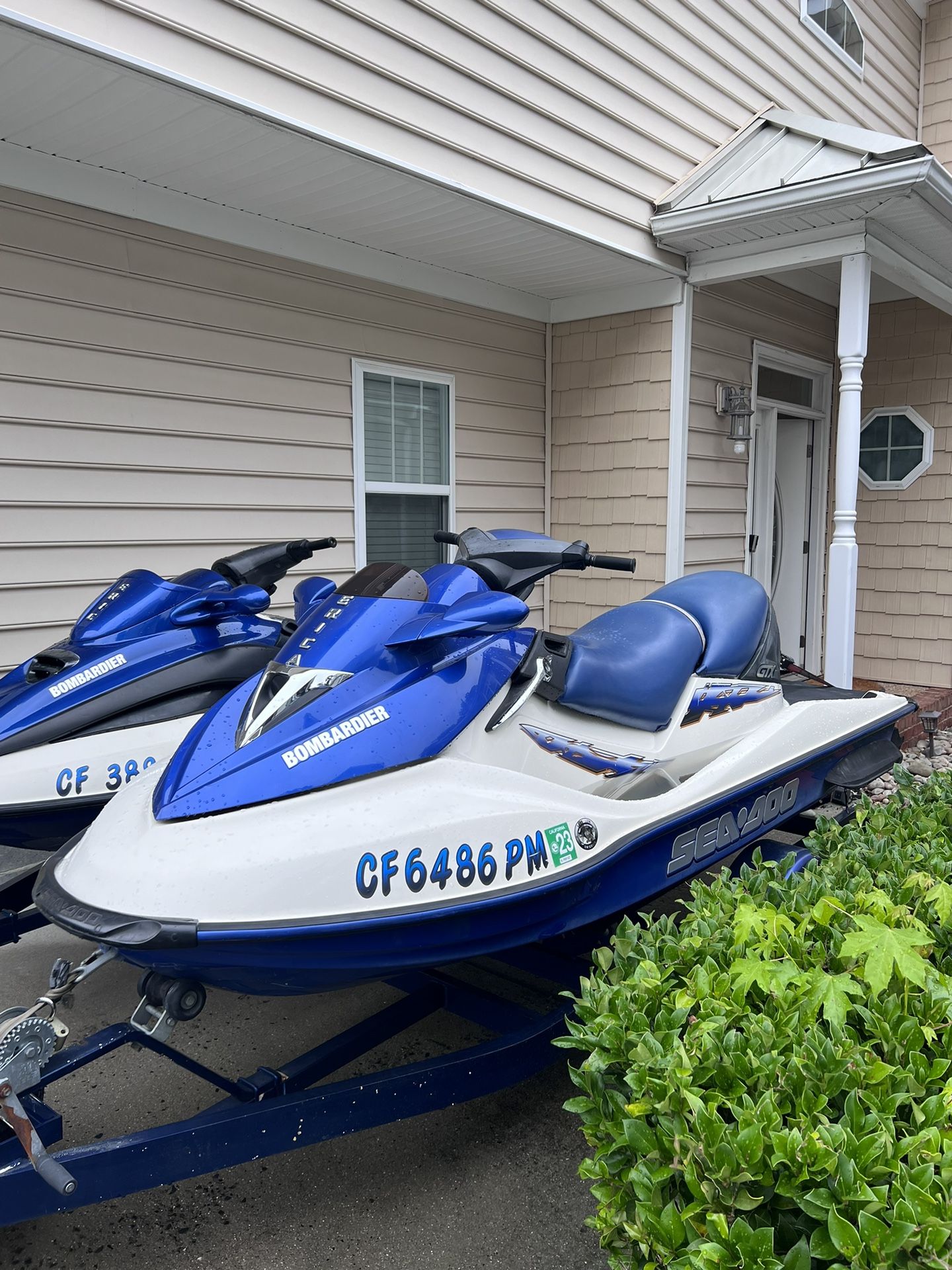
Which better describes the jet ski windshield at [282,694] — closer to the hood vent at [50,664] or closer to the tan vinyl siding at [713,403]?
the hood vent at [50,664]

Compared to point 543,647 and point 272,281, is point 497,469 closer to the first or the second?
point 272,281

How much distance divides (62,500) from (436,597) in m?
2.18

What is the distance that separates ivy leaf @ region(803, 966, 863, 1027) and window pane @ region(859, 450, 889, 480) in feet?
22.2

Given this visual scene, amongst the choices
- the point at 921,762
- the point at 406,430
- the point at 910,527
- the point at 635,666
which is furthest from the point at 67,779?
the point at 910,527

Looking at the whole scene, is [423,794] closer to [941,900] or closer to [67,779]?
[941,900]

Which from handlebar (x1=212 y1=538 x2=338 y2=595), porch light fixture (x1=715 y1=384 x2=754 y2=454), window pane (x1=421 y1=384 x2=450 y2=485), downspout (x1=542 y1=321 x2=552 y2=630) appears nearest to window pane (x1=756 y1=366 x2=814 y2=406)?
porch light fixture (x1=715 y1=384 x2=754 y2=454)

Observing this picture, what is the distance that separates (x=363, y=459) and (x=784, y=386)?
3948 millimetres

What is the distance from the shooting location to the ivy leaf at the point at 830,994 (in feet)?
4.18

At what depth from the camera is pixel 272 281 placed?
426cm

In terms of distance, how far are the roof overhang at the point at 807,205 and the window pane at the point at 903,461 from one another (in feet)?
6.03

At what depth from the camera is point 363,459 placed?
15.5 ft

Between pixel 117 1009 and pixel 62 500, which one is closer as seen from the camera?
pixel 117 1009

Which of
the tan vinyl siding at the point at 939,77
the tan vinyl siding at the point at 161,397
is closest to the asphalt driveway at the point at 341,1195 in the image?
the tan vinyl siding at the point at 161,397

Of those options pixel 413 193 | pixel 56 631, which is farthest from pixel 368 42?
pixel 56 631
